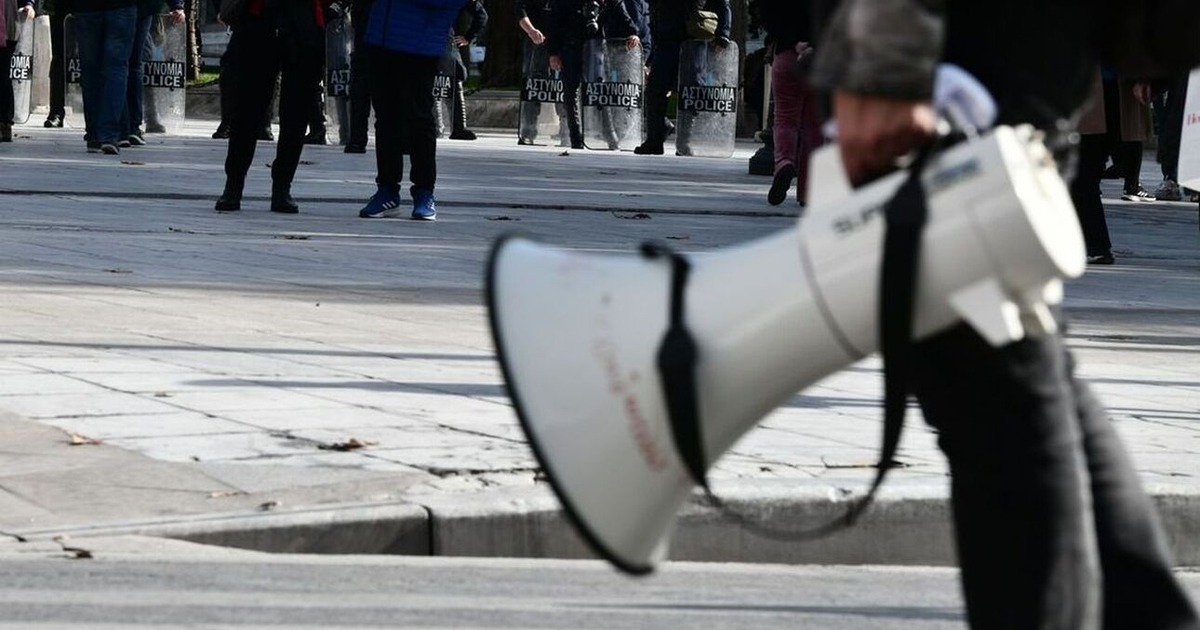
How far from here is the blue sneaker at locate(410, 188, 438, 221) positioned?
12742 mm

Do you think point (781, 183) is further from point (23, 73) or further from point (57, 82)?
point (57, 82)

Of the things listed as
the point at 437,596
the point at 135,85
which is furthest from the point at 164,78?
the point at 437,596

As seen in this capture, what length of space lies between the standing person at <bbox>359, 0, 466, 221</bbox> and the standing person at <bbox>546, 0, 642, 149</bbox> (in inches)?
409

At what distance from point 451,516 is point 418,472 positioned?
14.4 inches

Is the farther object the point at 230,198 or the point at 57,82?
the point at 57,82

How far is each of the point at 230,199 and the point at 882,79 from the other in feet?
35.1

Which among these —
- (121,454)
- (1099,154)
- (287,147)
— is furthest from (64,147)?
(121,454)

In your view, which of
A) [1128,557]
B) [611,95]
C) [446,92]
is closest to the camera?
[1128,557]

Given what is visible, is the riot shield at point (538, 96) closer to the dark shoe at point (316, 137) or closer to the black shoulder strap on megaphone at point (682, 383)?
the dark shoe at point (316, 137)

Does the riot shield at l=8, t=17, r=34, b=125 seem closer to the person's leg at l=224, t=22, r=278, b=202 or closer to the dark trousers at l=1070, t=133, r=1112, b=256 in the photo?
the person's leg at l=224, t=22, r=278, b=202

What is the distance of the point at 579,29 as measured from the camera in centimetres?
2312

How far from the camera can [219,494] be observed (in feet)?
17.4

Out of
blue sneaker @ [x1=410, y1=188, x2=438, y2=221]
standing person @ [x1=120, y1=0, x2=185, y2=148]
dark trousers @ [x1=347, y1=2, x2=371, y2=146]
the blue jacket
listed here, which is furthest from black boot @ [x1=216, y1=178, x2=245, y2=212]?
dark trousers @ [x1=347, y1=2, x2=371, y2=146]

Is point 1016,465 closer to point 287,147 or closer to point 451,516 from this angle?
point 451,516
